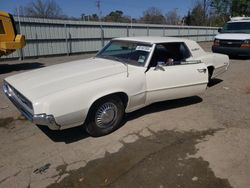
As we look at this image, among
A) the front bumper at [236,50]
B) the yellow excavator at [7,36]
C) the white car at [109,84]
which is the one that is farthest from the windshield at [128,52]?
the front bumper at [236,50]

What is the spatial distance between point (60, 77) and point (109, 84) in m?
0.79

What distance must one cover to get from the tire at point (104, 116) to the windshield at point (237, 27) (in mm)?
10894

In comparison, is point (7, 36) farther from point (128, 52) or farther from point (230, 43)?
point (230, 43)

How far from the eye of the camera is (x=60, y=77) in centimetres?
365

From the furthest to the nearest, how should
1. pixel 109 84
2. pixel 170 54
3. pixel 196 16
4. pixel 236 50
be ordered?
pixel 196 16, pixel 236 50, pixel 170 54, pixel 109 84

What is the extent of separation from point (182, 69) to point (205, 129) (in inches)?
48.4

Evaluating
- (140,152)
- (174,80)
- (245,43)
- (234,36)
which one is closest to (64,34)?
(234,36)

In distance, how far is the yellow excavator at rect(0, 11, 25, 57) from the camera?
30.1 feet

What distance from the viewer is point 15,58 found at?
508 inches

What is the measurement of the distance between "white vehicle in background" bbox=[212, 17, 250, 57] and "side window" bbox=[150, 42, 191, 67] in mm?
7979

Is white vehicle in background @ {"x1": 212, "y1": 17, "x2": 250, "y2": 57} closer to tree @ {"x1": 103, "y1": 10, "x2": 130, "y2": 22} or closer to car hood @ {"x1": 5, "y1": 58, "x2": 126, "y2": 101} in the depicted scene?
car hood @ {"x1": 5, "y1": 58, "x2": 126, "y2": 101}

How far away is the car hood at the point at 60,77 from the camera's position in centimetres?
328

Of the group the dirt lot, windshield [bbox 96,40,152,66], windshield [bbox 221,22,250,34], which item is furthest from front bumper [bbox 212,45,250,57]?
windshield [bbox 96,40,152,66]

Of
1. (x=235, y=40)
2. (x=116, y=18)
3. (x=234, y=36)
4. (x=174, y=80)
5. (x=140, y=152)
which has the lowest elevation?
(x=140, y=152)
